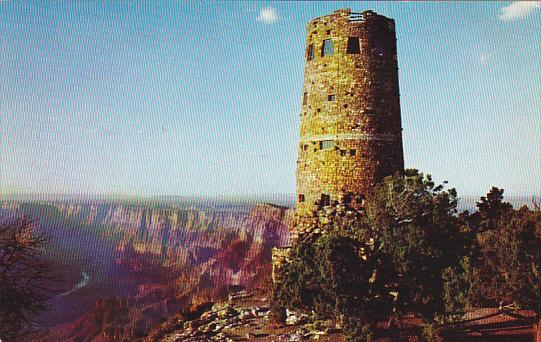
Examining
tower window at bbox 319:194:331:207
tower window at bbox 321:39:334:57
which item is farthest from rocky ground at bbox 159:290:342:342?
tower window at bbox 321:39:334:57


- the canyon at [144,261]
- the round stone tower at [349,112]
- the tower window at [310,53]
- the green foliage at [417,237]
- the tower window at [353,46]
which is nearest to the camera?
the green foliage at [417,237]

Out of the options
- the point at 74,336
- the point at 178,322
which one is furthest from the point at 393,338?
the point at 74,336

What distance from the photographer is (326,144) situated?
24875 mm

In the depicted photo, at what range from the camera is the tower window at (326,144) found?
24.8 m

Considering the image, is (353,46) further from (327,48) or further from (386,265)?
(386,265)

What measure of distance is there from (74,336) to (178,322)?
12797mm

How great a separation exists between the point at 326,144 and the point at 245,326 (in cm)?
908

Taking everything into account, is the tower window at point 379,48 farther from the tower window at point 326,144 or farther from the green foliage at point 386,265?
the green foliage at point 386,265

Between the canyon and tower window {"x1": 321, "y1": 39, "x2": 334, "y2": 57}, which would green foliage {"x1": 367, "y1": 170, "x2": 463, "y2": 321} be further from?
the canyon

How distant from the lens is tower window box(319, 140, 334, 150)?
975 inches

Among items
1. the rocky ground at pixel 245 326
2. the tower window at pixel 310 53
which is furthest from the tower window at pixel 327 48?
the rocky ground at pixel 245 326

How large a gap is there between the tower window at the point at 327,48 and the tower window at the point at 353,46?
0.83m

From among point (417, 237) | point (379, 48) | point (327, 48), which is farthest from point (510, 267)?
point (327, 48)

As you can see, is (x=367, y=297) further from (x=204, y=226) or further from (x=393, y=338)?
(x=204, y=226)
